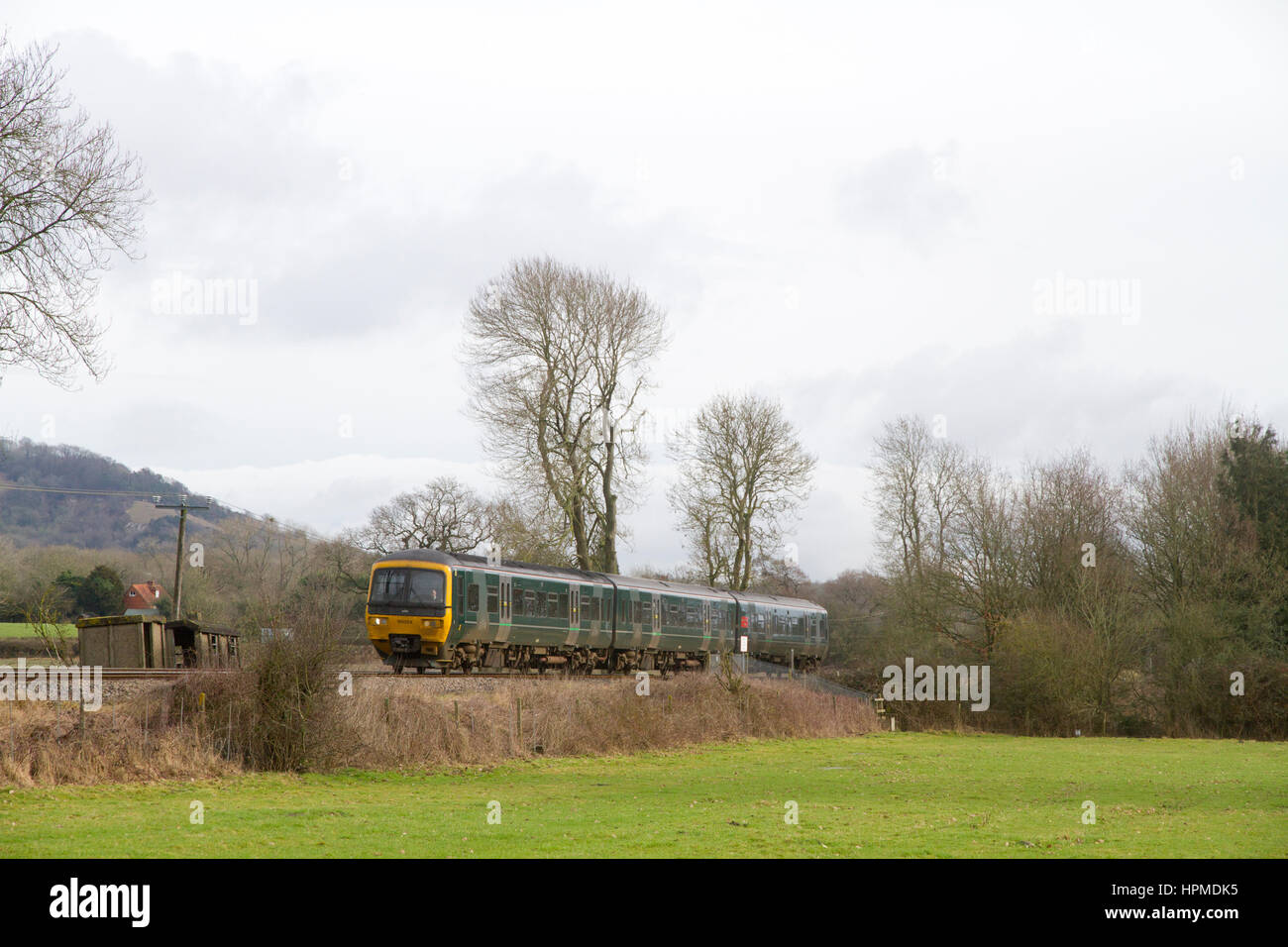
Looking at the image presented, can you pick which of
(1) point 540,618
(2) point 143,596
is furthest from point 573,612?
(2) point 143,596

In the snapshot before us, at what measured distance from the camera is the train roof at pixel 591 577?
1091 inches

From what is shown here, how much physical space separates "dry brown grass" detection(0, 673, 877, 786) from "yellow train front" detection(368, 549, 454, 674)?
2292mm

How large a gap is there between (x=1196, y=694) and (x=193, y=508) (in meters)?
37.0

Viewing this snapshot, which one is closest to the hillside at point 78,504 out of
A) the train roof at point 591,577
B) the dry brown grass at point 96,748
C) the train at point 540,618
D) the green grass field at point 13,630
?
the green grass field at point 13,630

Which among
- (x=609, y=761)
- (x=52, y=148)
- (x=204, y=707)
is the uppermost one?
(x=52, y=148)

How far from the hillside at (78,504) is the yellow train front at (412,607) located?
56.1 meters

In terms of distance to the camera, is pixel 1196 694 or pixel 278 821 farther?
pixel 1196 694

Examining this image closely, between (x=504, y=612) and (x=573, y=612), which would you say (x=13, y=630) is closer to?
(x=573, y=612)

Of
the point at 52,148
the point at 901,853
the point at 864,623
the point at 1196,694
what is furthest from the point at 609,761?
the point at 864,623

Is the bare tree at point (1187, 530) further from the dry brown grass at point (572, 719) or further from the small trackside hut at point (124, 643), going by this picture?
the small trackside hut at point (124, 643)

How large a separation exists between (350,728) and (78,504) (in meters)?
84.9

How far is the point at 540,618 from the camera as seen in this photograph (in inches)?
1232
